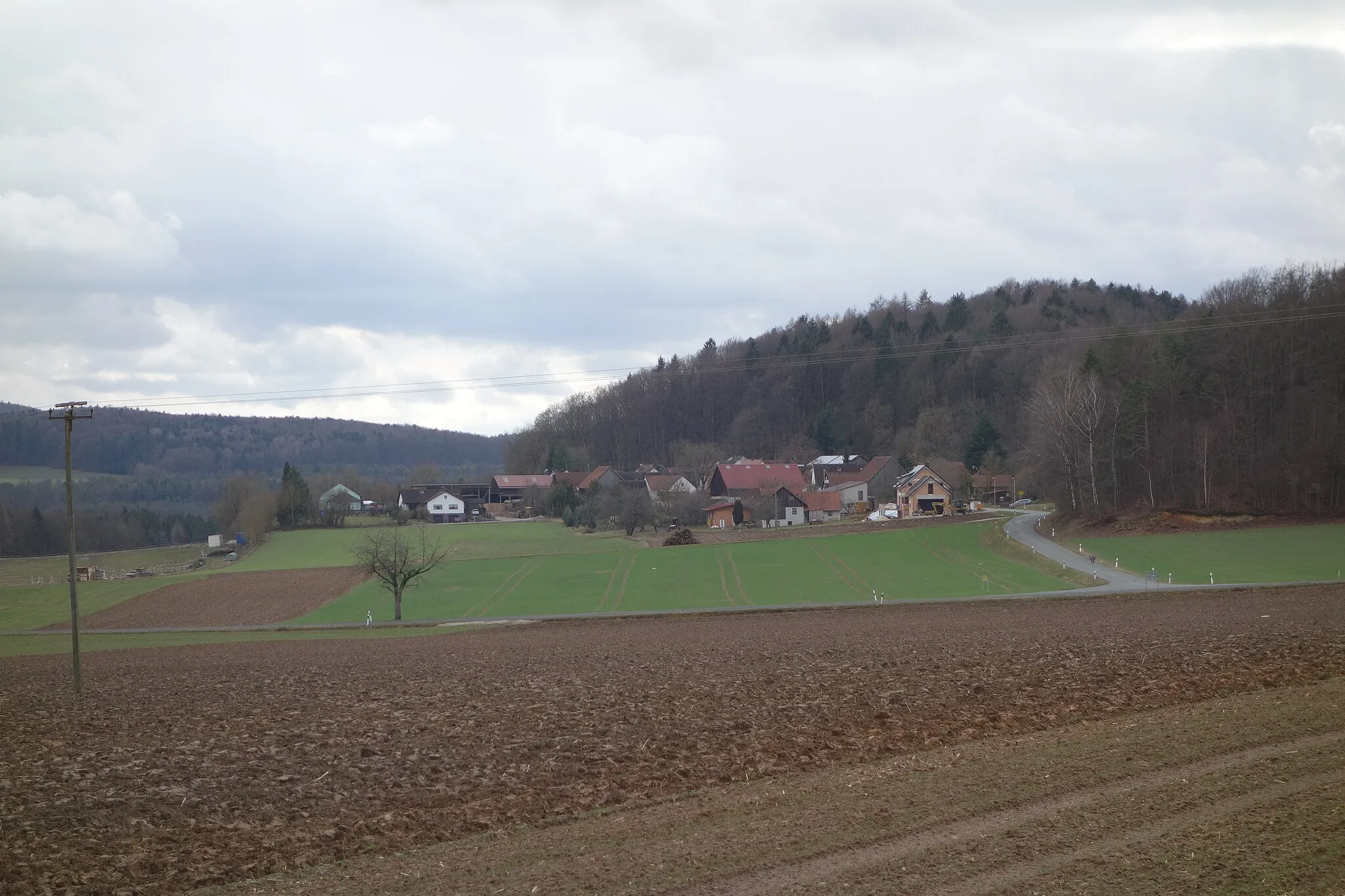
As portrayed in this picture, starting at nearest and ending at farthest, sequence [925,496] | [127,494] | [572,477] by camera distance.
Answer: [925,496] → [572,477] → [127,494]

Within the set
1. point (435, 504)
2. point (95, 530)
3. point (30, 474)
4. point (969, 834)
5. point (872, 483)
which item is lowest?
point (969, 834)

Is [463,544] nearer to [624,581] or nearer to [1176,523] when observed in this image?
[624,581]

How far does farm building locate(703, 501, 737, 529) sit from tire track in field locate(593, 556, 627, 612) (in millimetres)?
30267

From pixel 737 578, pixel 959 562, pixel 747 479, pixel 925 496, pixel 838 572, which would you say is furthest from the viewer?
pixel 747 479

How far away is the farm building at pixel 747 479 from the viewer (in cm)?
11156

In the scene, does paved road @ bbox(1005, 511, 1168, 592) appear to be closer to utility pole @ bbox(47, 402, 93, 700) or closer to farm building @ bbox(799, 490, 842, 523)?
farm building @ bbox(799, 490, 842, 523)

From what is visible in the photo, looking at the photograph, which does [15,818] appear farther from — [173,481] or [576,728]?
[173,481]

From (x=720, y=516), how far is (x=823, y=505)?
506 inches

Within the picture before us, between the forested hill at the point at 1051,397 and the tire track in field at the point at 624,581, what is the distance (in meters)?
34.4

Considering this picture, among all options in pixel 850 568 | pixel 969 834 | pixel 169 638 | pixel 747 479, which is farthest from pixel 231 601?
pixel 747 479

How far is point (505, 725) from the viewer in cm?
1747

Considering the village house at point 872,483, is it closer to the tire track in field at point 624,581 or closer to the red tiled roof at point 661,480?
the red tiled roof at point 661,480

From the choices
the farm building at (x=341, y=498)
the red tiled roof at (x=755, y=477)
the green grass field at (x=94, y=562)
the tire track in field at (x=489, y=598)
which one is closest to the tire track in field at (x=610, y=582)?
the tire track in field at (x=489, y=598)

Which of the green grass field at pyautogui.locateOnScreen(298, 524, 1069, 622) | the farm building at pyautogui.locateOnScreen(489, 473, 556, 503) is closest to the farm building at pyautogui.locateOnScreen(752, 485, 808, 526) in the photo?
the green grass field at pyautogui.locateOnScreen(298, 524, 1069, 622)
